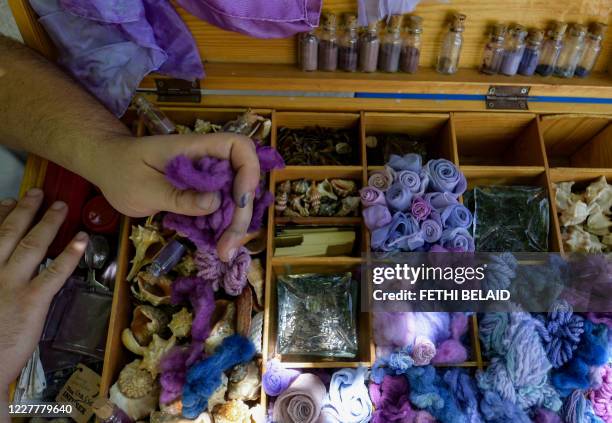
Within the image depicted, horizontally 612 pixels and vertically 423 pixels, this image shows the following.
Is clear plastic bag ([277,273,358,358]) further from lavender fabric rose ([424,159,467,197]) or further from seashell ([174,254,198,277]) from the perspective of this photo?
lavender fabric rose ([424,159,467,197])

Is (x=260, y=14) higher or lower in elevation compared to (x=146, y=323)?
higher

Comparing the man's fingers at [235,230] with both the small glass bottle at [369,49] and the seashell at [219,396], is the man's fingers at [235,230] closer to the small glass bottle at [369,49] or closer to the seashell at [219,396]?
the seashell at [219,396]

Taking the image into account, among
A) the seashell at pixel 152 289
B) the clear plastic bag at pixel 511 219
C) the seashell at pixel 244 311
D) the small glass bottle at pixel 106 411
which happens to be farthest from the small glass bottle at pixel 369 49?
the small glass bottle at pixel 106 411

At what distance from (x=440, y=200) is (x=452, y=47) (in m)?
0.45

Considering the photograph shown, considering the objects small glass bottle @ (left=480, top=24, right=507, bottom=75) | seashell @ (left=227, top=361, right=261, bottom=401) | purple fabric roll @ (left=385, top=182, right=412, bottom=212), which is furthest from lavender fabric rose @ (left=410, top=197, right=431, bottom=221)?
seashell @ (left=227, top=361, right=261, bottom=401)

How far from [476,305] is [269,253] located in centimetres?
58

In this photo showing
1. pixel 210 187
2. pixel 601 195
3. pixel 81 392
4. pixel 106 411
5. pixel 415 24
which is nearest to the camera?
pixel 210 187

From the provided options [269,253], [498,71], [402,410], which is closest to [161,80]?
[269,253]

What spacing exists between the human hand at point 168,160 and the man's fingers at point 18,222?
1.06 feet

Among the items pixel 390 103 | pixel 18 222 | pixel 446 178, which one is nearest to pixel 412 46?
pixel 390 103

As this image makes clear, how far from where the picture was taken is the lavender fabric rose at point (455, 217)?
4.13 ft

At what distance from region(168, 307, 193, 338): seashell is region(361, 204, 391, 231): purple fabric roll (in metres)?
0.54

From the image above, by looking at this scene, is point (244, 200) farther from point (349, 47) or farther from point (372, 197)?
point (349, 47)

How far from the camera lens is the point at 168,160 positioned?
958mm
